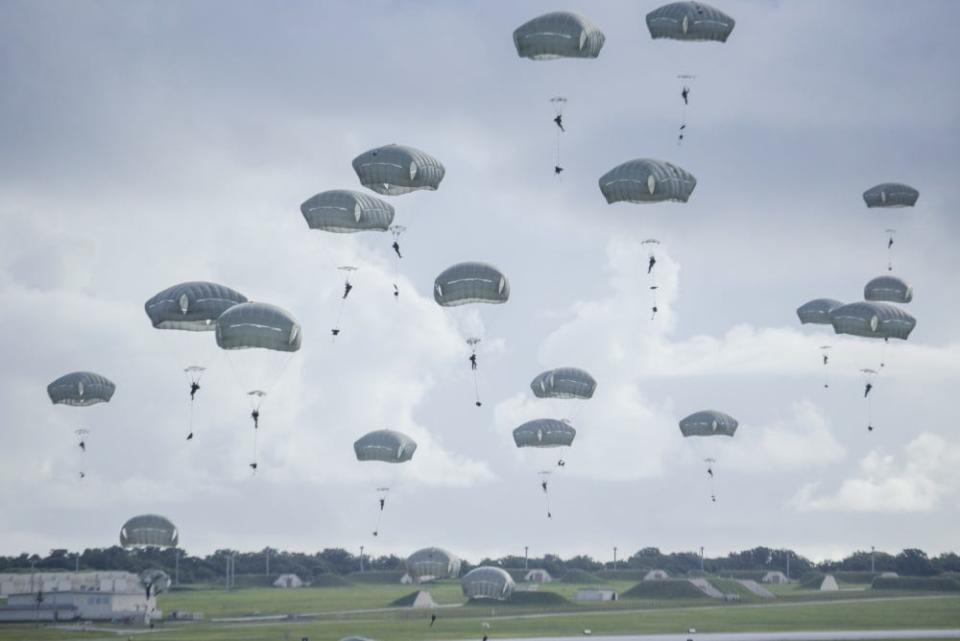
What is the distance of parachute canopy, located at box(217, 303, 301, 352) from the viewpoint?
78938mm

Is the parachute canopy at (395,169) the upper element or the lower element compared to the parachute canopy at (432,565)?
upper

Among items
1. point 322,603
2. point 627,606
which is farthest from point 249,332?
point 322,603

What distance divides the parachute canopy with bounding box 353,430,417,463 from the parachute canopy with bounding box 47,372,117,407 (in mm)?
20059

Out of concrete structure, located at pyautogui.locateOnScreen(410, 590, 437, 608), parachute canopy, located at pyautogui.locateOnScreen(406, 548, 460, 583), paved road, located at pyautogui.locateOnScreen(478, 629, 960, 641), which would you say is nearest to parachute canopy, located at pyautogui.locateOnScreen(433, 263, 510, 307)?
paved road, located at pyautogui.locateOnScreen(478, 629, 960, 641)

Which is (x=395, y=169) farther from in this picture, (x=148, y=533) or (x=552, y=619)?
(x=552, y=619)

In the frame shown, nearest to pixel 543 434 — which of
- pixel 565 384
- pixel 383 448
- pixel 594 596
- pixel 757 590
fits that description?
pixel 565 384

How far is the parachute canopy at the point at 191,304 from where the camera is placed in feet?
271

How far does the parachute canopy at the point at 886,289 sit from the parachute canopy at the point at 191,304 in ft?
180

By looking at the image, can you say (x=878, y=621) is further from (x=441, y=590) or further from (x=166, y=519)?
(x=441, y=590)

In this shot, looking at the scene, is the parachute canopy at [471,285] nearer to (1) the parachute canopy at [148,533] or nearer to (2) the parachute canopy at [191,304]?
(2) the parachute canopy at [191,304]

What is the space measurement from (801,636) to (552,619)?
117 ft

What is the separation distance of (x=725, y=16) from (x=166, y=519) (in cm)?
6885

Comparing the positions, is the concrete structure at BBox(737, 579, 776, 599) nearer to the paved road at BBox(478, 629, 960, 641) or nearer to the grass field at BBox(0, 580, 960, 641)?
the grass field at BBox(0, 580, 960, 641)

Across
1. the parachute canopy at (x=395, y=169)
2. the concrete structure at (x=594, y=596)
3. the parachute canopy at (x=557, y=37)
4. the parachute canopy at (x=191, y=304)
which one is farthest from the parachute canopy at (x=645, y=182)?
the concrete structure at (x=594, y=596)
